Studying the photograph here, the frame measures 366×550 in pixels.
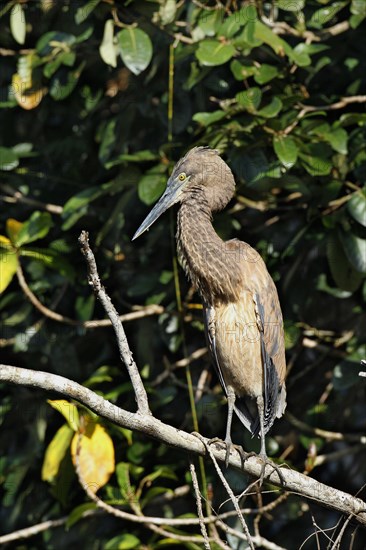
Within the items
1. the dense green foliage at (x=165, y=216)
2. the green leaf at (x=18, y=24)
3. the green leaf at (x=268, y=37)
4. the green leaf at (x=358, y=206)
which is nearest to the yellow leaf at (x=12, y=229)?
the dense green foliage at (x=165, y=216)

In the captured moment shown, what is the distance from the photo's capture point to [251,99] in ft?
11.4

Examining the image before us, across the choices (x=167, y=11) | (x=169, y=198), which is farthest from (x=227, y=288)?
(x=167, y=11)

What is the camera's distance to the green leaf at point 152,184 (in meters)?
3.62

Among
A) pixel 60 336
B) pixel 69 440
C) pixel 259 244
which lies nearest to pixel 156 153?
pixel 259 244

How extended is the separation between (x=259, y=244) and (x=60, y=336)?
37.6 inches

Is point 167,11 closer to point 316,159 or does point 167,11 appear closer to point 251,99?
point 251,99

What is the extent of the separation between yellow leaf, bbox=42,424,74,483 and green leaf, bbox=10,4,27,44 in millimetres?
1666

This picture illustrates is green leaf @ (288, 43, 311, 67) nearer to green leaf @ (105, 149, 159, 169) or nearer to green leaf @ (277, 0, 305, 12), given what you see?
green leaf @ (277, 0, 305, 12)

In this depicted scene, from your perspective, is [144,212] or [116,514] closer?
[116,514]

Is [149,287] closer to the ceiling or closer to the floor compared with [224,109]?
closer to the floor

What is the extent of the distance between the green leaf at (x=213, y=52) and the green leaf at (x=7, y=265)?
3.58ft

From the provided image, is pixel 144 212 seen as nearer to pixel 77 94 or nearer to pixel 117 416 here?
pixel 77 94

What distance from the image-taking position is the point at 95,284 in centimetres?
232

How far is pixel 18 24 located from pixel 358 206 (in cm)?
169
